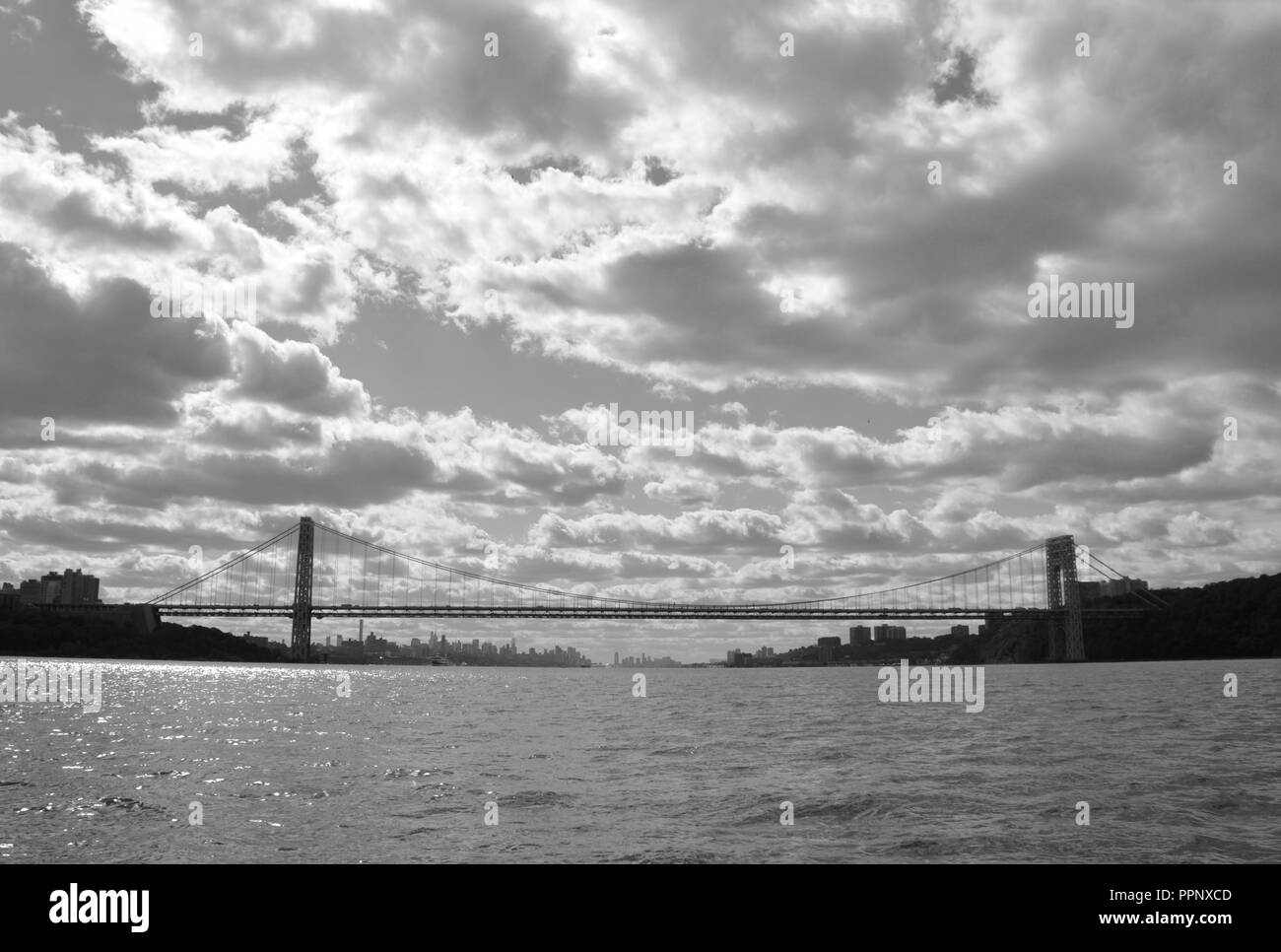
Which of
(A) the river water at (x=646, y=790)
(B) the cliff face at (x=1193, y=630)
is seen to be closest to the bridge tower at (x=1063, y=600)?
(B) the cliff face at (x=1193, y=630)

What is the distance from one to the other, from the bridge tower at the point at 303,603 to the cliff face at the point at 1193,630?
10710cm

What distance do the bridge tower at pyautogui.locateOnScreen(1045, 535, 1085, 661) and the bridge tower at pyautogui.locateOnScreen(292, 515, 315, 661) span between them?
107m

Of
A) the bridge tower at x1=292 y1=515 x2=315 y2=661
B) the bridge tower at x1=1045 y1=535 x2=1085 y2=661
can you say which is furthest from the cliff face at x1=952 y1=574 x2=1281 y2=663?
the bridge tower at x1=292 y1=515 x2=315 y2=661

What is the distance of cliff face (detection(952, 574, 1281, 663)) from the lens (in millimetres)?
137500

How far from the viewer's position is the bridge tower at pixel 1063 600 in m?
139

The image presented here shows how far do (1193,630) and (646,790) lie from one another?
144104 millimetres

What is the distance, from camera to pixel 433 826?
58.0 ft

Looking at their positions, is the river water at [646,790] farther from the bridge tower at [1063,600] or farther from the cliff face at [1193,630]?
the cliff face at [1193,630]

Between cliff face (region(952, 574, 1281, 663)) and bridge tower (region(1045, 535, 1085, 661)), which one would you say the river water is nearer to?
bridge tower (region(1045, 535, 1085, 661))

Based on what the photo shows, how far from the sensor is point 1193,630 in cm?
14138

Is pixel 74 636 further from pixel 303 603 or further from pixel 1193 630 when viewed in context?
pixel 1193 630
